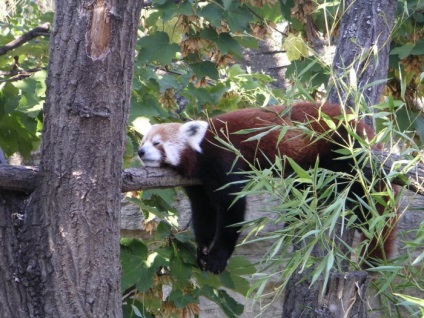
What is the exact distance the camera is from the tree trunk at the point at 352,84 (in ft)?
7.57

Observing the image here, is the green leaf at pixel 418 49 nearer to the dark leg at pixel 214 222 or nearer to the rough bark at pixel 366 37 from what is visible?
the rough bark at pixel 366 37

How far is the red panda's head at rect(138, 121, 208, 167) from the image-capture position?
3.22 m

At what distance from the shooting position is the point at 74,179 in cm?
215

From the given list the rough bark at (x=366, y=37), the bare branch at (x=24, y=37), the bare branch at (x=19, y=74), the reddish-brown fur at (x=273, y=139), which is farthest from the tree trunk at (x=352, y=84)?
the bare branch at (x=19, y=74)

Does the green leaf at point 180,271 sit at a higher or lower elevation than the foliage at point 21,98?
lower

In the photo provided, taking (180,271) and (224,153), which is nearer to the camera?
(180,271)

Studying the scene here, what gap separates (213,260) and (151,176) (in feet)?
2.56

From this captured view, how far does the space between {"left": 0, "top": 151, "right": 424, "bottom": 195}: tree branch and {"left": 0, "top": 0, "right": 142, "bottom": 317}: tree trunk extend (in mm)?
52

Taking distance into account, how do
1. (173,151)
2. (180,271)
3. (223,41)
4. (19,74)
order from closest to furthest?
(180,271)
(173,151)
(19,74)
(223,41)

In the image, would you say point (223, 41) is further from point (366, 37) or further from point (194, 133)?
point (366, 37)

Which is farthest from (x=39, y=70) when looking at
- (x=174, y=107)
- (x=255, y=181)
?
(x=255, y=181)

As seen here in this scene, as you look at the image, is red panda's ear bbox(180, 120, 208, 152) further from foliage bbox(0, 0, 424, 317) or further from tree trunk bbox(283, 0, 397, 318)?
tree trunk bbox(283, 0, 397, 318)

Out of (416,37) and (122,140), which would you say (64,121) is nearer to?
(122,140)

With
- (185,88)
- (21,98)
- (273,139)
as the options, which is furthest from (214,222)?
(21,98)
